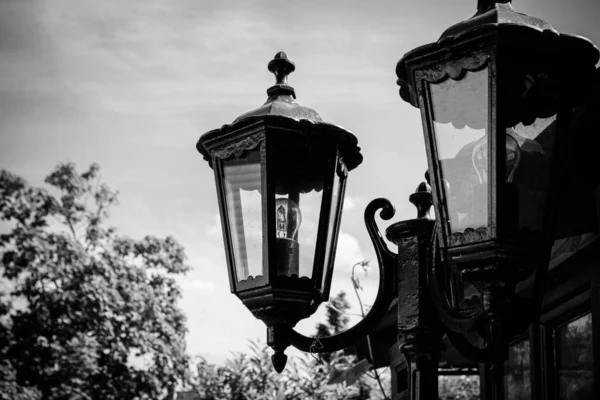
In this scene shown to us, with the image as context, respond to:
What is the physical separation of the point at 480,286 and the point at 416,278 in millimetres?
526

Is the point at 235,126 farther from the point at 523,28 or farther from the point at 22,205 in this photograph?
the point at 22,205

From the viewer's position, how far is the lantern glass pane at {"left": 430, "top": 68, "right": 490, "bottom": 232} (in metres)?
2.19

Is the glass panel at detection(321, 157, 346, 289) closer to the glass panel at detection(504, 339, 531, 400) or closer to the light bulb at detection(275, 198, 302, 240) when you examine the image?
the light bulb at detection(275, 198, 302, 240)

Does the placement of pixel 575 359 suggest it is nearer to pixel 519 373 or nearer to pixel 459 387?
pixel 519 373

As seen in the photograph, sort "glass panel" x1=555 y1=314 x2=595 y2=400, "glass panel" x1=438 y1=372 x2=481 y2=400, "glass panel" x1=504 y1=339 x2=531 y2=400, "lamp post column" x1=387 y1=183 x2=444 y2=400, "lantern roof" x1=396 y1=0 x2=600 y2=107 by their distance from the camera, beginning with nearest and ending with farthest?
"lantern roof" x1=396 y1=0 x2=600 y2=107, "lamp post column" x1=387 y1=183 x2=444 y2=400, "glass panel" x1=555 y1=314 x2=595 y2=400, "glass panel" x1=504 y1=339 x2=531 y2=400, "glass panel" x1=438 y1=372 x2=481 y2=400

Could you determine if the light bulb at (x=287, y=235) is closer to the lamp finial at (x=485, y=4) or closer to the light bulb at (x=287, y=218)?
the light bulb at (x=287, y=218)

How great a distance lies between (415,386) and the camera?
263 cm

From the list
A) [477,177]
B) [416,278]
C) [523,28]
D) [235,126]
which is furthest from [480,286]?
[235,126]

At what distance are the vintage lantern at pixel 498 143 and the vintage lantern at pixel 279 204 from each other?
661 mm

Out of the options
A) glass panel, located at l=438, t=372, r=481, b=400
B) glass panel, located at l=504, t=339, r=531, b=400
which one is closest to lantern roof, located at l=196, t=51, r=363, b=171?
glass panel, located at l=504, t=339, r=531, b=400

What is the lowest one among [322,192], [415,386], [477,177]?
[415,386]

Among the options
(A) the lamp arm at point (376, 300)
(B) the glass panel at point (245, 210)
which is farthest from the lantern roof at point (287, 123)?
(A) the lamp arm at point (376, 300)

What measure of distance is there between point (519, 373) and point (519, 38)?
3062 millimetres

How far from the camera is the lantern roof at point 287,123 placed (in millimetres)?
2861
